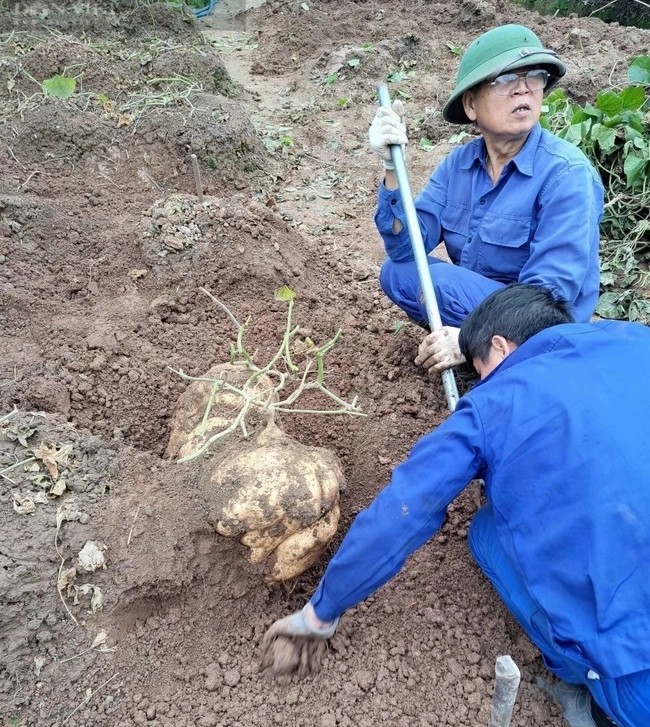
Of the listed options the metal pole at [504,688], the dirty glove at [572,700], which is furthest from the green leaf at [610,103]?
the metal pole at [504,688]

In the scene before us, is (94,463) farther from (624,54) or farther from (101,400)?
(624,54)

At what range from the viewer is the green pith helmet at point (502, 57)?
227cm

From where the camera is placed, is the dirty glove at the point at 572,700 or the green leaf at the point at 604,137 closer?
the dirty glove at the point at 572,700

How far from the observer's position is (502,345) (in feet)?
5.68

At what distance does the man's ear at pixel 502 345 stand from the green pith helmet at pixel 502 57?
3.79 feet

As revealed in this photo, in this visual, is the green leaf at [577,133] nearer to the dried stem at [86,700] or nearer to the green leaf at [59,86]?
the green leaf at [59,86]

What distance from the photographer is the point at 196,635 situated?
1.92 metres

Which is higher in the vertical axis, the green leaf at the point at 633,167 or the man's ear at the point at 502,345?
the man's ear at the point at 502,345

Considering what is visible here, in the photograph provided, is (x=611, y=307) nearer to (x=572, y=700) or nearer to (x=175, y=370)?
(x=572, y=700)

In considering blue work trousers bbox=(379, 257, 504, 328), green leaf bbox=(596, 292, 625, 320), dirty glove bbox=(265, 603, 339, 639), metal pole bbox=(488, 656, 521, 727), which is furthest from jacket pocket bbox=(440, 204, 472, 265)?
metal pole bbox=(488, 656, 521, 727)

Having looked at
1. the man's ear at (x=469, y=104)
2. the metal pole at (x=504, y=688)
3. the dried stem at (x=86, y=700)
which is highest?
the man's ear at (x=469, y=104)

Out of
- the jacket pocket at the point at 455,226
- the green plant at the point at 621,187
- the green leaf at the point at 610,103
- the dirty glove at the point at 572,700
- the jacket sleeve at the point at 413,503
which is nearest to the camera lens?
the jacket sleeve at the point at 413,503

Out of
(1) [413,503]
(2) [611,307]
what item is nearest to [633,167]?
(2) [611,307]

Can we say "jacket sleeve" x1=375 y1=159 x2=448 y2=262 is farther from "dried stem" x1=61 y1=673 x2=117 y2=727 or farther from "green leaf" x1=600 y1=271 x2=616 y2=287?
"dried stem" x1=61 y1=673 x2=117 y2=727
